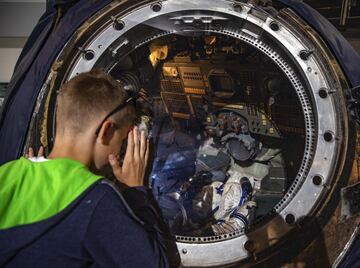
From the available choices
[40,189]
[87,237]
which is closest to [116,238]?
[87,237]

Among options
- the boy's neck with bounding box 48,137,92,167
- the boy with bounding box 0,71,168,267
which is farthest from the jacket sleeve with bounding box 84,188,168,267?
the boy's neck with bounding box 48,137,92,167

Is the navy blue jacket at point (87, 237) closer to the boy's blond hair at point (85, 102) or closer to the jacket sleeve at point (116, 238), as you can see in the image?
the jacket sleeve at point (116, 238)

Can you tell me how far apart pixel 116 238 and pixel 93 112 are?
270 millimetres

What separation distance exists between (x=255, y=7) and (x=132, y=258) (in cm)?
72

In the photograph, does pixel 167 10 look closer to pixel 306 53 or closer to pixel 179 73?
pixel 179 73

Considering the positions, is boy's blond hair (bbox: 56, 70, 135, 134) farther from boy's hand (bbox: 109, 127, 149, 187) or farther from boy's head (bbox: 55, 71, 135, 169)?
boy's hand (bbox: 109, 127, 149, 187)

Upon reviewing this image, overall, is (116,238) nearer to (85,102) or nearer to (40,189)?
(40,189)

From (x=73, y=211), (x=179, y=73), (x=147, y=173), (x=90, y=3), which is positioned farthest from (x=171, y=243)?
(x=90, y=3)

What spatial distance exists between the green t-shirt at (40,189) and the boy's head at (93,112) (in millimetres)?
77

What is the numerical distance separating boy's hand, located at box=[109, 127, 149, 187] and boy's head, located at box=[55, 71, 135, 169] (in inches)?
3.1

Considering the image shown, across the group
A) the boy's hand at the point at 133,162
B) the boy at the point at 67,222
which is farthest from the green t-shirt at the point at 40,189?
the boy's hand at the point at 133,162

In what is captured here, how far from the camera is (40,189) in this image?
2.53ft

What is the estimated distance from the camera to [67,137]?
34.1 inches

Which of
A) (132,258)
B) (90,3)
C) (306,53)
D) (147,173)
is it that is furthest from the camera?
(147,173)
